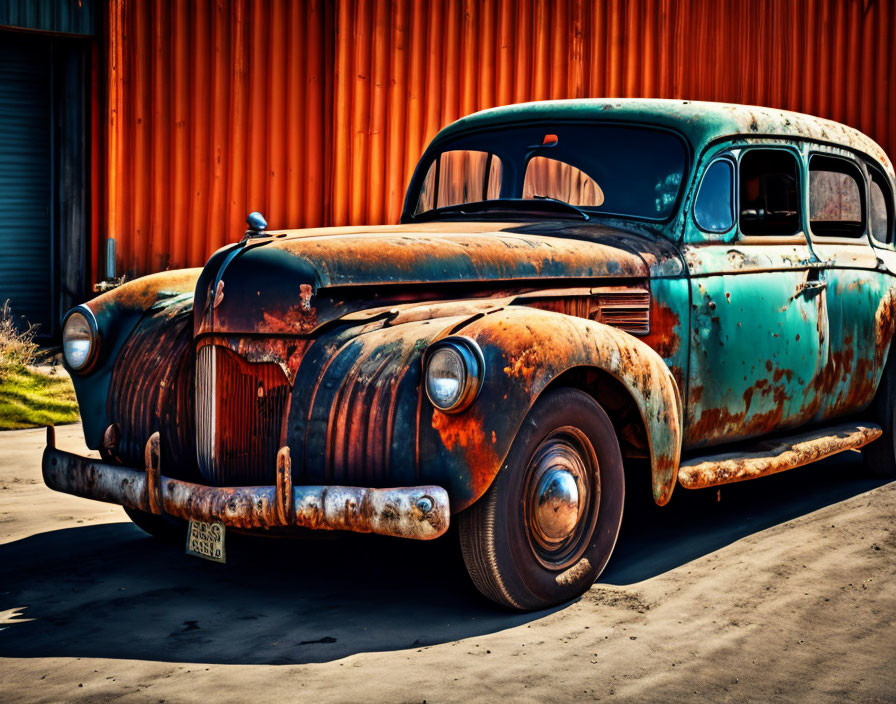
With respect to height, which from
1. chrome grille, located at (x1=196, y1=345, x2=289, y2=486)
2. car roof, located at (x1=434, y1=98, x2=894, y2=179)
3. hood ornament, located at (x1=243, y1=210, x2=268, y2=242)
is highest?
car roof, located at (x1=434, y1=98, x2=894, y2=179)

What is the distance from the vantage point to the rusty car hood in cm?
368

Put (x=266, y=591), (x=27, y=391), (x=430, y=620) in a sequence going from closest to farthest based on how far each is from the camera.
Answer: (x=430, y=620) < (x=266, y=591) < (x=27, y=391)

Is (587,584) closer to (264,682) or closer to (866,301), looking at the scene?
(264,682)

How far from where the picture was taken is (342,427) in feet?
11.4

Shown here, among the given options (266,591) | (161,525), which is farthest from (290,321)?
(161,525)

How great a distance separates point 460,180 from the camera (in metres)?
5.39

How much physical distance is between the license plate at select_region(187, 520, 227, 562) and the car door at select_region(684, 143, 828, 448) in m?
1.94

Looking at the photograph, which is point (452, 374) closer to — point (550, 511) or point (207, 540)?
point (550, 511)

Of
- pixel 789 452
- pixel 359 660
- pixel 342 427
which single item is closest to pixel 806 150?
pixel 789 452

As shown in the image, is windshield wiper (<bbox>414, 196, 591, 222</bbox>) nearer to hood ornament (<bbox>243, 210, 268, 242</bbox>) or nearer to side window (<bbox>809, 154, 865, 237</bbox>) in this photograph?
hood ornament (<bbox>243, 210, 268, 242</bbox>)

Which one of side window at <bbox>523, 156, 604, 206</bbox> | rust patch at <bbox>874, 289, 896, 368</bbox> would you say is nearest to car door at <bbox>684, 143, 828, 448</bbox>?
side window at <bbox>523, 156, 604, 206</bbox>

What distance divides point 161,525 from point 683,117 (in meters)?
2.74

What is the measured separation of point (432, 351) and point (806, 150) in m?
2.75

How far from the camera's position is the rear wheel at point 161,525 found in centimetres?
455
